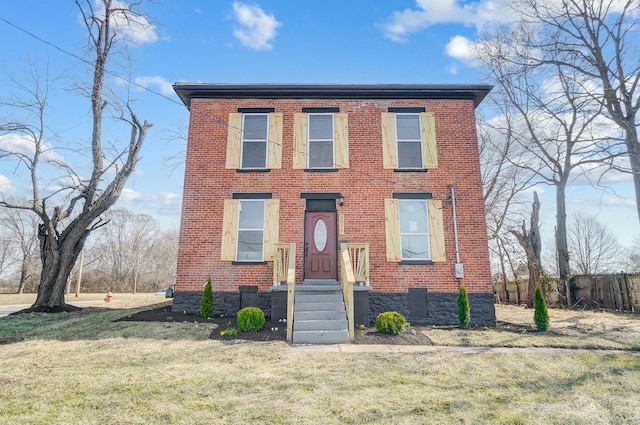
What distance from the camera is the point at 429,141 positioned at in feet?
34.2

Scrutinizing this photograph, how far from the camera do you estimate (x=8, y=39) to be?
8.34 meters

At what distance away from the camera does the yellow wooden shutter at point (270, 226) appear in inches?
384

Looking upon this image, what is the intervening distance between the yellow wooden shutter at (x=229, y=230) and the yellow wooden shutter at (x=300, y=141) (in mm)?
2180

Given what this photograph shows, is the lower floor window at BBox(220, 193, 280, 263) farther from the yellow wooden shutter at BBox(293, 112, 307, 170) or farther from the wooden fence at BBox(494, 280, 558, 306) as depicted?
the wooden fence at BBox(494, 280, 558, 306)

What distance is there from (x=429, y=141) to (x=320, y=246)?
15.1 ft

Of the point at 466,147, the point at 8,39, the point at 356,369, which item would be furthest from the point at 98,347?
the point at 466,147

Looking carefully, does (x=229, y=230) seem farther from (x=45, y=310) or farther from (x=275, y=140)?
(x=45, y=310)

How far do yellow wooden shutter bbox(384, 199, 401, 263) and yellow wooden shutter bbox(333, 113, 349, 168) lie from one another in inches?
68.7

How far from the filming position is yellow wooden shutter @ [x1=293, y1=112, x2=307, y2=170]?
1038 centimetres

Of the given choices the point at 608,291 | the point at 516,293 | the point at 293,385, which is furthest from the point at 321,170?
the point at 516,293

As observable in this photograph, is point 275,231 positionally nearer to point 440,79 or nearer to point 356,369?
point 356,369

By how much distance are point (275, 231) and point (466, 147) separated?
246 inches

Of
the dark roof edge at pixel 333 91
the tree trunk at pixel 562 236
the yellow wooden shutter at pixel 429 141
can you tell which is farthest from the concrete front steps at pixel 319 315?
the tree trunk at pixel 562 236

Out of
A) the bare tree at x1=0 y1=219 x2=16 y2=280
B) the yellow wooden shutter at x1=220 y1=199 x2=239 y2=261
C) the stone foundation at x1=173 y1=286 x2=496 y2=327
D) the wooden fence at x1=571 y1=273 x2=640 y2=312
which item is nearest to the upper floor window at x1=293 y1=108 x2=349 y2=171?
the yellow wooden shutter at x1=220 y1=199 x2=239 y2=261
